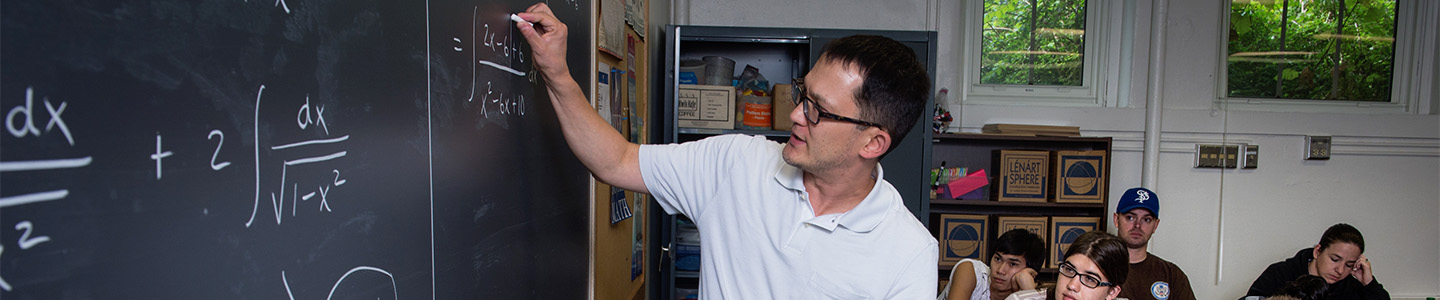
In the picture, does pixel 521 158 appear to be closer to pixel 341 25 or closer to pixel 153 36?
pixel 341 25

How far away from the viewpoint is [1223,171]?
4039 mm

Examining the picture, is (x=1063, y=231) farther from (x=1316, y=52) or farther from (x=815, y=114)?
(x=815, y=114)

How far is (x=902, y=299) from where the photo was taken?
4.25 feet

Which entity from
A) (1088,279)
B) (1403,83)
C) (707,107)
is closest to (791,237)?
(1088,279)

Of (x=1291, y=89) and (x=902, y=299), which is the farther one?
(x=1291, y=89)

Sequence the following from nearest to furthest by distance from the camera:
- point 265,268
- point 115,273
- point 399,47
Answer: point 115,273, point 265,268, point 399,47

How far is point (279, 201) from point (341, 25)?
18cm

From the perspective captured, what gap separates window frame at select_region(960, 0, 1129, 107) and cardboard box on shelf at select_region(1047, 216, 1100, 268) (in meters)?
0.69

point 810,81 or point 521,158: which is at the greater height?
point 810,81

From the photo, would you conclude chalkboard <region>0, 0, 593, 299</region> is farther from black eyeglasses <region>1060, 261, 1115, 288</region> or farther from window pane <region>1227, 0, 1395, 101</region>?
window pane <region>1227, 0, 1395, 101</region>

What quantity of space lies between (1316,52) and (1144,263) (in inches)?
85.9

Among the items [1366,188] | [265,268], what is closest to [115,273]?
[265,268]

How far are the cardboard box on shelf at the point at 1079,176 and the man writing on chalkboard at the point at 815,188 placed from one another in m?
2.62

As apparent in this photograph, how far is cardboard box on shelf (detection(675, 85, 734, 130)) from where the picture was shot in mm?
3086
